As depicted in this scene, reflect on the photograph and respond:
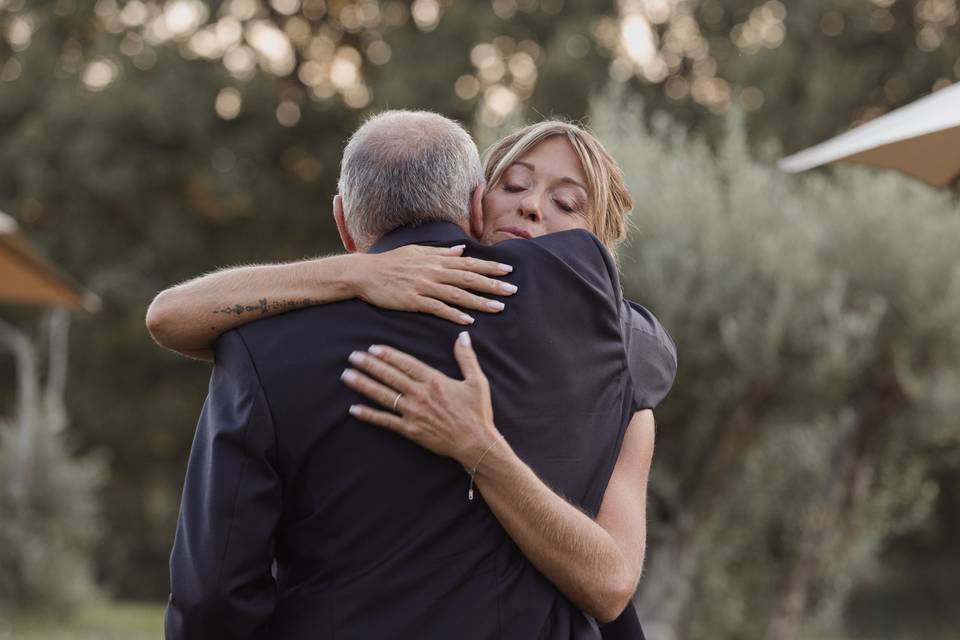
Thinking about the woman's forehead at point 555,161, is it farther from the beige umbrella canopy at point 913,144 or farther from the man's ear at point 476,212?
the beige umbrella canopy at point 913,144

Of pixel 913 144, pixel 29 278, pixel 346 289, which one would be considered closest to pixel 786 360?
pixel 913 144

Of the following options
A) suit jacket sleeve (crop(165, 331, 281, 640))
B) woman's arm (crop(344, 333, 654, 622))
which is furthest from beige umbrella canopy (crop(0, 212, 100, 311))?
woman's arm (crop(344, 333, 654, 622))

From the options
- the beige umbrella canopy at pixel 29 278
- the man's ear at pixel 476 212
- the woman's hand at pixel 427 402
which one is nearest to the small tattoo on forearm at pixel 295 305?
the woman's hand at pixel 427 402

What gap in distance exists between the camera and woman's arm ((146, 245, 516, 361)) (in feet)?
6.64

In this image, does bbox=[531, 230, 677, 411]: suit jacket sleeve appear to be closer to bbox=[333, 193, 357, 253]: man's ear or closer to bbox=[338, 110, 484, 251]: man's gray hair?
bbox=[338, 110, 484, 251]: man's gray hair

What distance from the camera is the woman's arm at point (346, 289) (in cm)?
203

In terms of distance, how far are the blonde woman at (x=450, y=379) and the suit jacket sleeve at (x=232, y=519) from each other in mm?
150

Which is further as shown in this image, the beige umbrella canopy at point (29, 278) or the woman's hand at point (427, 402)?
the beige umbrella canopy at point (29, 278)

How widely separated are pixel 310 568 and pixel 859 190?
8.12 m

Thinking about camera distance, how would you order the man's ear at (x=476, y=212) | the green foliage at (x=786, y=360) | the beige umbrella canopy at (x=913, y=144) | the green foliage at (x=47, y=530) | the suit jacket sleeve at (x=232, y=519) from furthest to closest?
1. the green foliage at (x=47, y=530)
2. the green foliage at (x=786, y=360)
3. the beige umbrella canopy at (x=913, y=144)
4. the man's ear at (x=476, y=212)
5. the suit jacket sleeve at (x=232, y=519)

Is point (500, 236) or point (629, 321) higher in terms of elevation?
point (500, 236)

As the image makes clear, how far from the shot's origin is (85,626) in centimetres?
1145

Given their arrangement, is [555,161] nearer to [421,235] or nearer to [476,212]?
[476,212]

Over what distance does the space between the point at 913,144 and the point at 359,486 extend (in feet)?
9.04
